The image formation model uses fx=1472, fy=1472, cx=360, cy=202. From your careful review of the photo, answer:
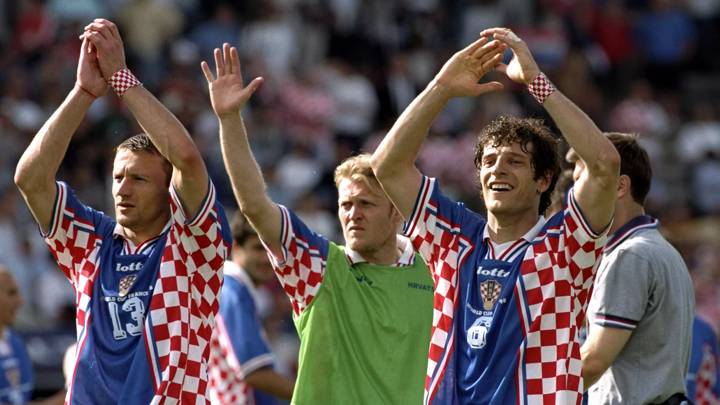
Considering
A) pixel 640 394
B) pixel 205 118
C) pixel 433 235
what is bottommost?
pixel 640 394

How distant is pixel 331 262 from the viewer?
7418mm

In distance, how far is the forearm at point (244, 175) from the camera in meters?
7.09

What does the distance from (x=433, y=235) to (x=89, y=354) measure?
5.60ft

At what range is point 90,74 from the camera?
23.0ft

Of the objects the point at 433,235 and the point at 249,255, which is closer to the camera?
the point at 433,235

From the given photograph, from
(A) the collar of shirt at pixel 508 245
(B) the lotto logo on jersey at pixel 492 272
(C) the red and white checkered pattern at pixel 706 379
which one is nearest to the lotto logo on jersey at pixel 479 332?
(B) the lotto logo on jersey at pixel 492 272

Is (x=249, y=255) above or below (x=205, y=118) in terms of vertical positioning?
below

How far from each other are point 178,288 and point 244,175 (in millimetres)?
635

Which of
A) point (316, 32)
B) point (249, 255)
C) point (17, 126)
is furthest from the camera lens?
point (316, 32)

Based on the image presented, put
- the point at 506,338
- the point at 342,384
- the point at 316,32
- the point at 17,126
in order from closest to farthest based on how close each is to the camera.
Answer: the point at 506,338
the point at 342,384
the point at 17,126
the point at 316,32

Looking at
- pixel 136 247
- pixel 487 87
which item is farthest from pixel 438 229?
pixel 136 247

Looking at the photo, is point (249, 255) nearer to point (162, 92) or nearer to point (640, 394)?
point (640, 394)

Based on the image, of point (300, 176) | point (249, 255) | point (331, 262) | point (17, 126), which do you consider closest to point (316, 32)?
point (300, 176)

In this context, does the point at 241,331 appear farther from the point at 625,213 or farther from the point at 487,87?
the point at 487,87
